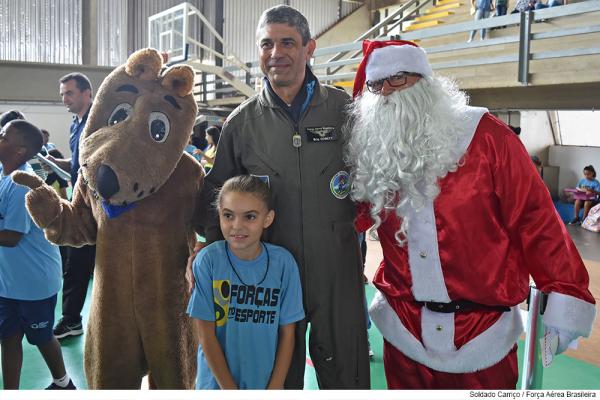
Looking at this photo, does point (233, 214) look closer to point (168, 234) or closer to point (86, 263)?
point (168, 234)

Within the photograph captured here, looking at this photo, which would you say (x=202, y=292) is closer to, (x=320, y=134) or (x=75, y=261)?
(x=320, y=134)

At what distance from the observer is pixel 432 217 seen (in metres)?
1.66

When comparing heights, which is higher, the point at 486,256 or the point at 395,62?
the point at 395,62

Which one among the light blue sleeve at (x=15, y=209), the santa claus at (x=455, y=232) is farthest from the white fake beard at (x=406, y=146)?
the light blue sleeve at (x=15, y=209)

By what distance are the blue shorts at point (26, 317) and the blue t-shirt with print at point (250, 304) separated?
1.10 metres

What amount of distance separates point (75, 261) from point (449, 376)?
2.88 metres

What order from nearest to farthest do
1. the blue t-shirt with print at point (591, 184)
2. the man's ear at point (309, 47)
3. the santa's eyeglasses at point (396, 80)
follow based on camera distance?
the santa's eyeglasses at point (396, 80), the man's ear at point (309, 47), the blue t-shirt with print at point (591, 184)

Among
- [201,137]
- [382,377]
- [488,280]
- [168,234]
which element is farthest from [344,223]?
[201,137]

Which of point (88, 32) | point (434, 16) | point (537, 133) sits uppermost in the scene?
point (434, 16)

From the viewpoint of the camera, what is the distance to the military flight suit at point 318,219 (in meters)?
1.88

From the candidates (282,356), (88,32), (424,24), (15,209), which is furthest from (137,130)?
(88,32)

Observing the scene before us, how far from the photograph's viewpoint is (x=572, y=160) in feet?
36.6

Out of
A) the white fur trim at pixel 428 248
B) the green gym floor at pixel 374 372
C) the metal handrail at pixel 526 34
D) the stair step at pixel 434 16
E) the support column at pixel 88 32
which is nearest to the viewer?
the white fur trim at pixel 428 248

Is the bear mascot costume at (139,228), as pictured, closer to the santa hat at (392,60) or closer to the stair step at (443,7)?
the santa hat at (392,60)
